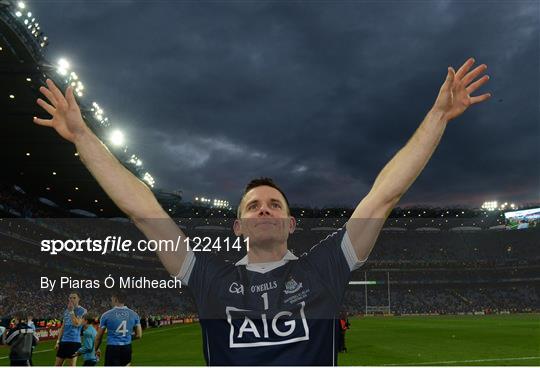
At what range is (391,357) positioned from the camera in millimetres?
19016

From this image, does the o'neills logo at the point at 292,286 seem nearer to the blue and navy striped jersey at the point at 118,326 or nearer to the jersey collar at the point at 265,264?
the jersey collar at the point at 265,264

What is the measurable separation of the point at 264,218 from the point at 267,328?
2.03 ft

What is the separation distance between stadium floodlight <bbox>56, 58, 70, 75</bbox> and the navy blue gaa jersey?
25.7 m

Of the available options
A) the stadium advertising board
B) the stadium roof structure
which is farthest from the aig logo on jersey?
the stadium advertising board

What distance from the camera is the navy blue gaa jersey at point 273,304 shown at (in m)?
2.67

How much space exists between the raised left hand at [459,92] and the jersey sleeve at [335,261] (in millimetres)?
955

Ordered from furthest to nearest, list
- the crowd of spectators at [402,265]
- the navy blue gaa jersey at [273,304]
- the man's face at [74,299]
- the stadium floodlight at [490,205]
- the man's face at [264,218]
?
the stadium floodlight at [490,205] → the crowd of spectators at [402,265] → the man's face at [74,299] → the man's face at [264,218] → the navy blue gaa jersey at [273,304]

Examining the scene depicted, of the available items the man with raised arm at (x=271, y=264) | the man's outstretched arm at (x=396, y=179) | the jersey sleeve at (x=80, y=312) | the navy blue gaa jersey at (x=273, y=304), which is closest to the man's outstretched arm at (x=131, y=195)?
the man with raised arm at (x=271, y=264)

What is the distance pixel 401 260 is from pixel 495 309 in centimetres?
1625

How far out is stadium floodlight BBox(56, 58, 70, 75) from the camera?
25.7 metres

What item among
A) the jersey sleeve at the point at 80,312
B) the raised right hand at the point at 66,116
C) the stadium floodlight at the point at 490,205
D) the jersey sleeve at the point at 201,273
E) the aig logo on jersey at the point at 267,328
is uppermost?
the stadium floodlight at the point at 490,205

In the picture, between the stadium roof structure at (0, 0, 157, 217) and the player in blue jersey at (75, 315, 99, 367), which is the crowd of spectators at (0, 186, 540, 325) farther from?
the player in blue jersey at (75, 315, 99, 367)

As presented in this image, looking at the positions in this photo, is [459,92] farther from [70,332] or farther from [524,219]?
[524,219]

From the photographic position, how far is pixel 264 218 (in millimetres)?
2924
